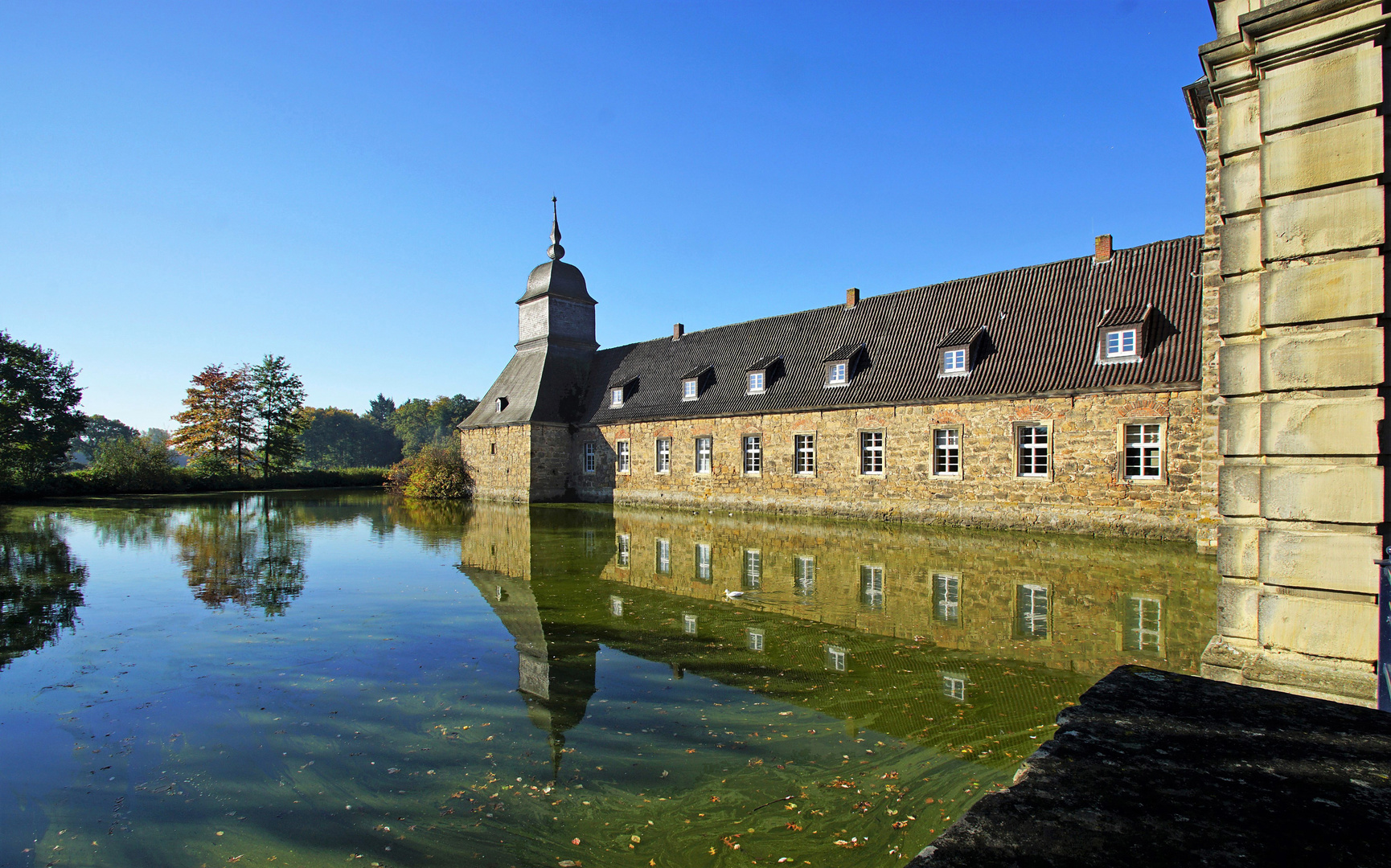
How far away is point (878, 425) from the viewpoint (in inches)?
744

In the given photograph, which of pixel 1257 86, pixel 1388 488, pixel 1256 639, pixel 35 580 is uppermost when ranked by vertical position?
pixel 1257 86

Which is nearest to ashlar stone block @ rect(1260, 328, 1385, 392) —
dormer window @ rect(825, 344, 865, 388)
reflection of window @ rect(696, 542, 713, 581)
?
reflection of window @ rect(696, 542, 713, 581)

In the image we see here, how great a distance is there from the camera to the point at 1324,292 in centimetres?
401

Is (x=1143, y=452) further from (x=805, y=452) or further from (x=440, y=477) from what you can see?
(x=440, y=477)

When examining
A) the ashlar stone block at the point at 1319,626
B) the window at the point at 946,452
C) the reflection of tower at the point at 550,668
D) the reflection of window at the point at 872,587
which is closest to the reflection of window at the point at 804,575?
the reflection of window at the point at 872,587

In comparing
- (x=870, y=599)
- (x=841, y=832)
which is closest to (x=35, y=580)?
(x=870, y=599)

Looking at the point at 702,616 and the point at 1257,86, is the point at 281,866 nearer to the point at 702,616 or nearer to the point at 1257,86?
the point at 702,616

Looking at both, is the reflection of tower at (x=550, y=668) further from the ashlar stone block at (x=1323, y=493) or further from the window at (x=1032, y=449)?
the window at (x=1032, y=449)

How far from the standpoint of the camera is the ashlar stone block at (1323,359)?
3863mm

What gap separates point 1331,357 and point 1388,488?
0.77 metres

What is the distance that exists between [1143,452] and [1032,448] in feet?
7.23

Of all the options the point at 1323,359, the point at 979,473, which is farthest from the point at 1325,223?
the point at 979,473

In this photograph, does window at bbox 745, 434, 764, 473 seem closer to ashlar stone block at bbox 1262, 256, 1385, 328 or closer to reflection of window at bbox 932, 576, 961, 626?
reflection of window at bbox 932, 576, 961, 626

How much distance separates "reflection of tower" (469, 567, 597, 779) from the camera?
193 inches
